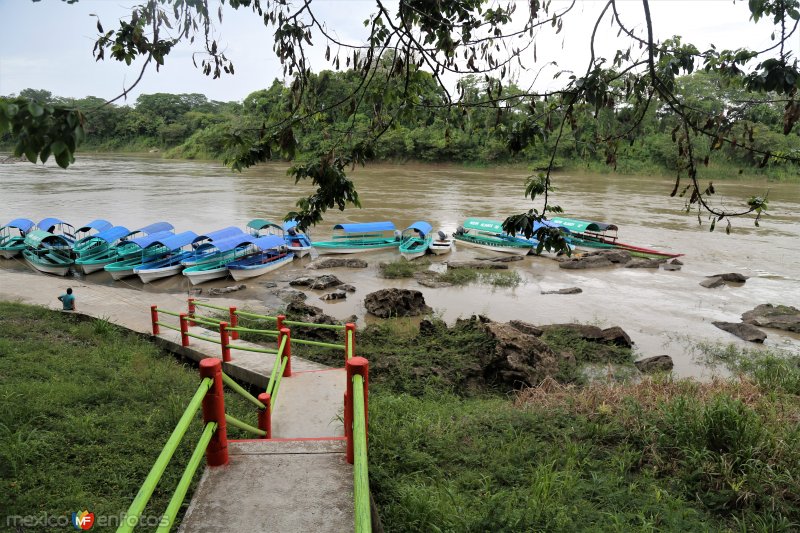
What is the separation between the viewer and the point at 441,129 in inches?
1858

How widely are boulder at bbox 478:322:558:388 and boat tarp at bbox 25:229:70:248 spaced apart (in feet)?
51.6

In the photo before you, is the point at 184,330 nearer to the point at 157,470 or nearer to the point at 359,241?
the point at 157,470

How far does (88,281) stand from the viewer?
16.2m

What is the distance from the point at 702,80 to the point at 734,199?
51.4 ft

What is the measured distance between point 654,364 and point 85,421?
846 cm

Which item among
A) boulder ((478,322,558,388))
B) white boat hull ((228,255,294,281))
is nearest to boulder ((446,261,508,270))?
white boat hull ((228,255,294,281))

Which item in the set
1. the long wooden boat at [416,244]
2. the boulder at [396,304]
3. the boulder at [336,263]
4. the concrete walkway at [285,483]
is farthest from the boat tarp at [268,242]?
the concrete walkway at [285,483]

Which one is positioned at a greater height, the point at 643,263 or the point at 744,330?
the point at 643,263

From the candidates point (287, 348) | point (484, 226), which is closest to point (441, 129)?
point (484, 226)

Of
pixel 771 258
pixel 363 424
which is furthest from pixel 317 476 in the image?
pixel 771 258

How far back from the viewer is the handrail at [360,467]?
1694mm

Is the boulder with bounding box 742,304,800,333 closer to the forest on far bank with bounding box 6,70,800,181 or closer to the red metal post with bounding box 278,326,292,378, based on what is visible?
the forest on far bank with bounding box 6,70,800,181

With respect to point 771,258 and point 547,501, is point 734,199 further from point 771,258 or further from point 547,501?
point 547,501

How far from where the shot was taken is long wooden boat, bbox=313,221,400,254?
20281 mm
